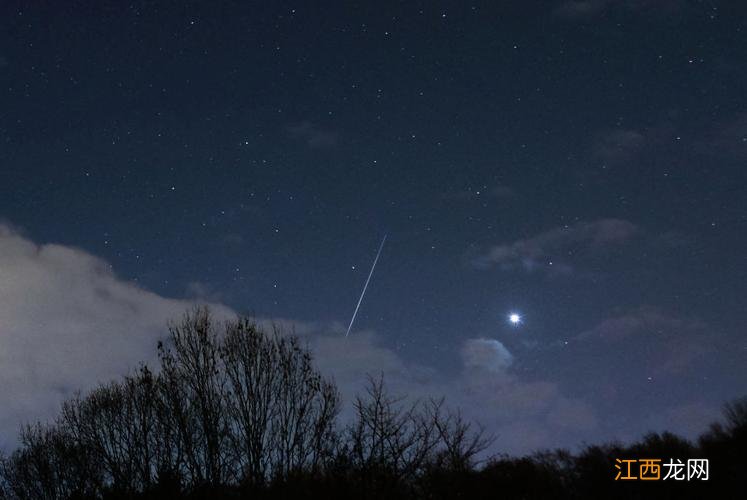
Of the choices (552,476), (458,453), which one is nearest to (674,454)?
(552,476)

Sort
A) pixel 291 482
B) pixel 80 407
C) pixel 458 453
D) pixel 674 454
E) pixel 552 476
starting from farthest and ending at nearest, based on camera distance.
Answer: pixel 552 476
pixel 674 454
pixel 80 407
pixel 458 453
pixel 291 482

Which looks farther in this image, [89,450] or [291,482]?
[89,450]

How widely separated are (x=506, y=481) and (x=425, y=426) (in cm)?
3561

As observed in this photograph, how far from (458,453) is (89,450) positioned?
66.6ft

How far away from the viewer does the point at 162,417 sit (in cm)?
2520

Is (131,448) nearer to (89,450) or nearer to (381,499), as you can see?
(89,450)

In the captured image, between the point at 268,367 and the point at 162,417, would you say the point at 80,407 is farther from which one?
the point at 268,367

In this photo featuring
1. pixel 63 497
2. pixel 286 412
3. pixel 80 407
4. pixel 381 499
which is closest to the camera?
pixel 381 499

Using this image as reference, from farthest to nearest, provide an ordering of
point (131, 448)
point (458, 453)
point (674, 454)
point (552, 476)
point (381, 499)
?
point (552, 476), point (674, 454), point (131, 448), point (458, 453), point (381, 499)

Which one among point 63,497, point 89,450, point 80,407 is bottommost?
point 63,497

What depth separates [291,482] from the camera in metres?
20.7

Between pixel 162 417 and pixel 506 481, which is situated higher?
pixel 162 417

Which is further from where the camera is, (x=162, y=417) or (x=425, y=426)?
(x=162, y=417)

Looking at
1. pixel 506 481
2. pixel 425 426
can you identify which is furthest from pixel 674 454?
pixel 425 426
